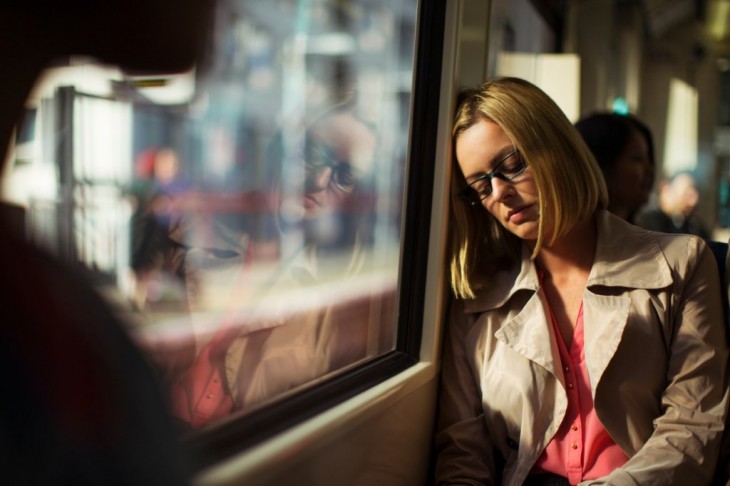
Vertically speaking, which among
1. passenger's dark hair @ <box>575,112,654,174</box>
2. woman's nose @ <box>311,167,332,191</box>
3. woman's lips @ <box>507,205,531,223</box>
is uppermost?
passenger's dark hair @ <box>575,112,654,174</box>

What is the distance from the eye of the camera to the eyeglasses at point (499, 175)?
1788 millimetres

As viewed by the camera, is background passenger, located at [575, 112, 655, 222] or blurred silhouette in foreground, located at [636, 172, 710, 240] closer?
background passenger, located at [575, 112, 655, 222]

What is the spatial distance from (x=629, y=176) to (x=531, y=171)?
1267mm

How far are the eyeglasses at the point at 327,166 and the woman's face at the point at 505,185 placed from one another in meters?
0.36

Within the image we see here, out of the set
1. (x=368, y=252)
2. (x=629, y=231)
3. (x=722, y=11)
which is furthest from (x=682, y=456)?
(x=722, y=11)

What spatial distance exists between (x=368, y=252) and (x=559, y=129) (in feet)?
2.10

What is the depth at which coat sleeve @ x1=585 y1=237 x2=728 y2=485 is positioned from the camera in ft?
5.30

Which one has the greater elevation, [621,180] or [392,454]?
[621,180]

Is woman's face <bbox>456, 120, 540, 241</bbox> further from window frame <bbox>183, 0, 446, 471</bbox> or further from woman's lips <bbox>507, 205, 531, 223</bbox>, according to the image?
window frame <bbox>183, 0, 446, 471</bbox>

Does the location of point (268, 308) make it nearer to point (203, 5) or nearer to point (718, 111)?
point (203, 5)

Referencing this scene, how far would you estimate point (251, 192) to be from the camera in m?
1.98

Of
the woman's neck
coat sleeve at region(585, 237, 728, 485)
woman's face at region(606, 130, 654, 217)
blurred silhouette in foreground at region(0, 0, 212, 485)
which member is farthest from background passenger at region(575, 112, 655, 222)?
blurred silhouette in foreground at region(0, 0, 212, 485)

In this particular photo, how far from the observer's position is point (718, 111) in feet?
32.9

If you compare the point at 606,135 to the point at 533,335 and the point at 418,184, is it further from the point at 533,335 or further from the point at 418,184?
the point at 533,335
